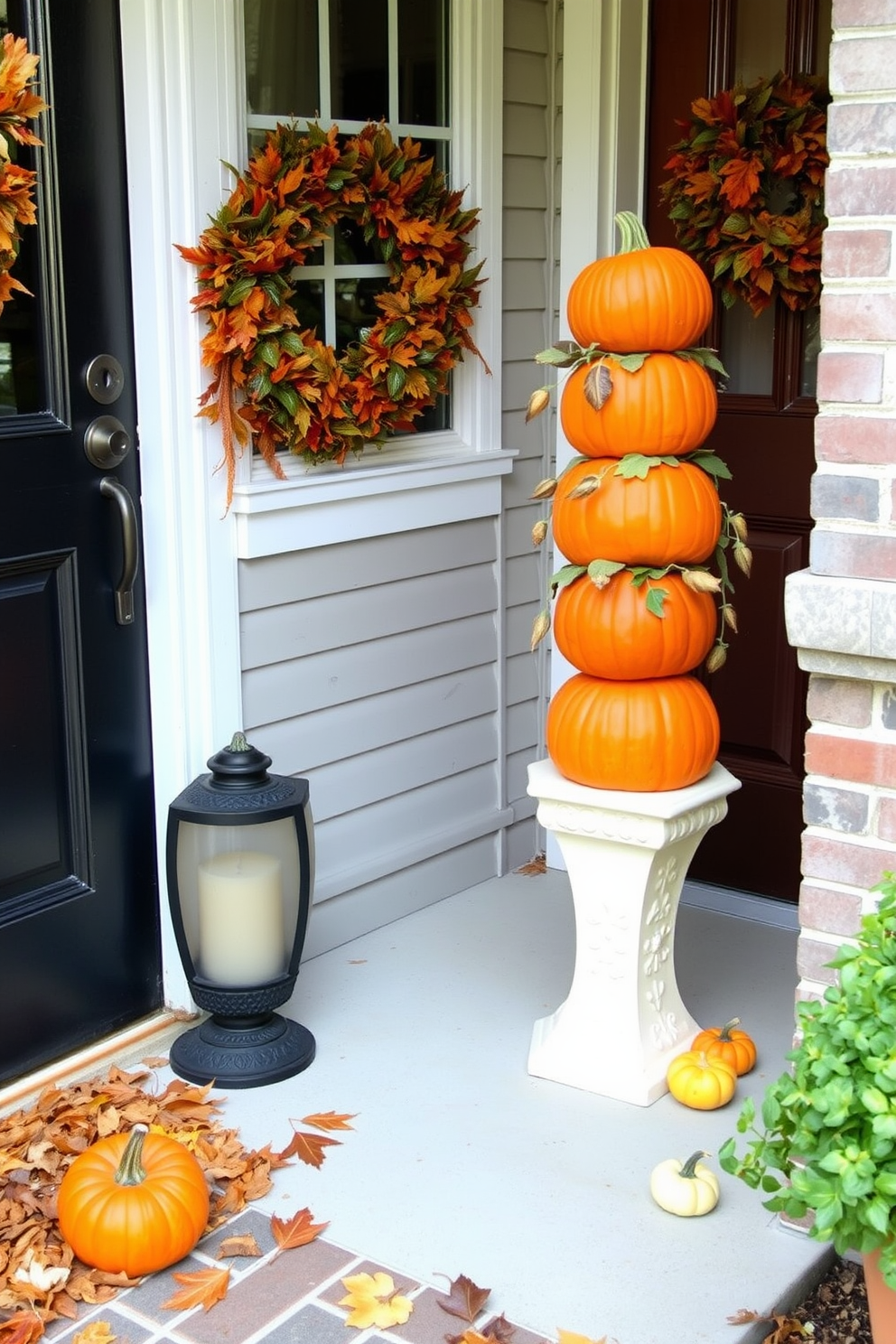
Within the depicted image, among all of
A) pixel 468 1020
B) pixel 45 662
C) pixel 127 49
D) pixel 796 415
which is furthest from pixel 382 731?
pixel 127 49

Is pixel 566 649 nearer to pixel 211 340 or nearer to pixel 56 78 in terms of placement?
pixel 211 340

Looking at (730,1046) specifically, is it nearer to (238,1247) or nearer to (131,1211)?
(238,1247)

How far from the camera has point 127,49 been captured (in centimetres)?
292

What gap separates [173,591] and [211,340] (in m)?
0.51

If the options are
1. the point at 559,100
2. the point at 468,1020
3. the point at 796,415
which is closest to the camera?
the point at 468,1020

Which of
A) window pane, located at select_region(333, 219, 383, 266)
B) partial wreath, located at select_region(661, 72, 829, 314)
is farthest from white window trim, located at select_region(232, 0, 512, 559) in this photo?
partial wreath, located at select_region(661, 72, 829, 314)

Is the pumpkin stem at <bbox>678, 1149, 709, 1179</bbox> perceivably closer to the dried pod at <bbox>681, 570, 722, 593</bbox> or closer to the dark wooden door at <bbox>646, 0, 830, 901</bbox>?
the dried pod at <bbox>681, 570, 722, 593</bbox>

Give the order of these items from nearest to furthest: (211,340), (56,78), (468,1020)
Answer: (56,78), (211,340), (468,1020)

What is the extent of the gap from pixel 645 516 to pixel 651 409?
196mm

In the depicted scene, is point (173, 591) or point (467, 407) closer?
point (173, 591)

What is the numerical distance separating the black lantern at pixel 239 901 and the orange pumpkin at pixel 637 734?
542mm

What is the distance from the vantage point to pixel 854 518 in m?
2.28

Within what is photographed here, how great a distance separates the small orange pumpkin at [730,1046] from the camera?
300 cm

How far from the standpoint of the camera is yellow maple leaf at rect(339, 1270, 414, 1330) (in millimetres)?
2314
